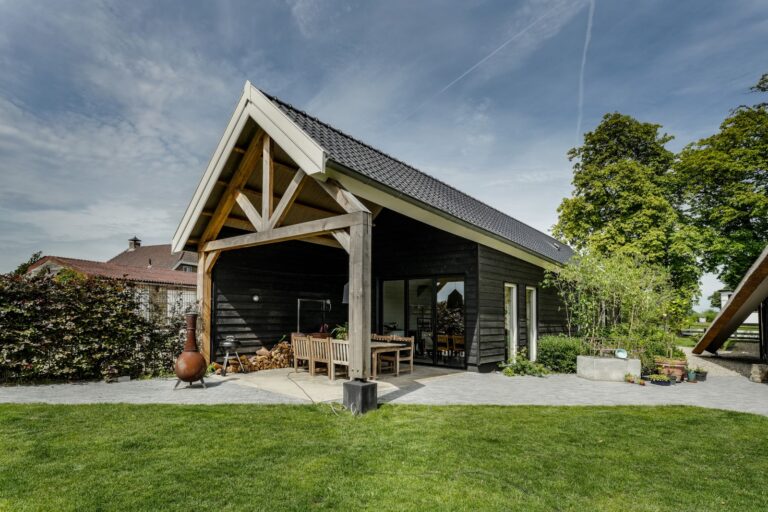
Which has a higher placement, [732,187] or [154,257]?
[732,187]

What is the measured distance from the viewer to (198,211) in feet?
25.9

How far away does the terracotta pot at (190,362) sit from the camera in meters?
6.56

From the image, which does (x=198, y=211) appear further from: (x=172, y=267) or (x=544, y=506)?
(x=172, y=267)

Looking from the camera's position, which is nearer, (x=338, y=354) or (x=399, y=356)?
(x=338, y=354)

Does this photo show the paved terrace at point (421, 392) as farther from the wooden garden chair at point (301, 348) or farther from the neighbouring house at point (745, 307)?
the neighbouring house at point (745, 307)

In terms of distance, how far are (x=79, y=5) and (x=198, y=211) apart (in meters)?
4.01

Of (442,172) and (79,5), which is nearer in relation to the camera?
(79,5)

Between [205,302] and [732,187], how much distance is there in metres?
18.5

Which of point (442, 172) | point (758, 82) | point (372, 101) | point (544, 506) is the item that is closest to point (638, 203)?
point (758, 82)

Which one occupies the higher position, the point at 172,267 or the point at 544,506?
the point at 172,267

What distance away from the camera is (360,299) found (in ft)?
17.6

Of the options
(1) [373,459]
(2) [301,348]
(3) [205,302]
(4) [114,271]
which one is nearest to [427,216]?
(2) [301,348]

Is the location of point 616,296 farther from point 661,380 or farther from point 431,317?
point 431,317

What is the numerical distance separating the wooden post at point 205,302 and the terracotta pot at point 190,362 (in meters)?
1.62
